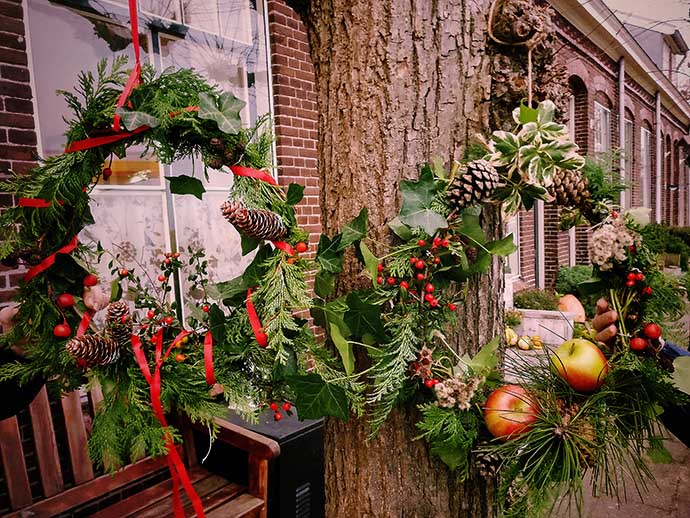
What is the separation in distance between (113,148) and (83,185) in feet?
0.40

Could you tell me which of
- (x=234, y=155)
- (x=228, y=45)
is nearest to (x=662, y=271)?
(x=234, y=155)

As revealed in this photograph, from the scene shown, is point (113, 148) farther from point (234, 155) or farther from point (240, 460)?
point (240, 460)

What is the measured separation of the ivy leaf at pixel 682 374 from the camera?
1129mm

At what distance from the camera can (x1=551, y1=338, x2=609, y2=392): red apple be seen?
4.03ft

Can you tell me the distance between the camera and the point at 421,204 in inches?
48.1

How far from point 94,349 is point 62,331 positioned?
0.52 feet

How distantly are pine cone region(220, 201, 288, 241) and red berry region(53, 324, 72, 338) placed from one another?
0.53m

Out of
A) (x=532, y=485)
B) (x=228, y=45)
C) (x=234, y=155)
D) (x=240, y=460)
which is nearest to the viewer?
(x=532, y=485)

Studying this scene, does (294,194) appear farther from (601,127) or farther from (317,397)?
(601,127)

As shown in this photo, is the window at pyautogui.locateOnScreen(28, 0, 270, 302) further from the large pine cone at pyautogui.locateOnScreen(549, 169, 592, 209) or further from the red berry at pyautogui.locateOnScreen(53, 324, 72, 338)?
the large pine cone at pyautogui.locateOnScreen(549, 169, 592, 209)

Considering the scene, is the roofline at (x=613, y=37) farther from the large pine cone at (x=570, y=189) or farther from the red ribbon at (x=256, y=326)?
the red ribbon at (x=256, y=326)

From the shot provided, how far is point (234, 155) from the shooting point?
50.7 inches

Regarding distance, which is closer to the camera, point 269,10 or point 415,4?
point 415,4

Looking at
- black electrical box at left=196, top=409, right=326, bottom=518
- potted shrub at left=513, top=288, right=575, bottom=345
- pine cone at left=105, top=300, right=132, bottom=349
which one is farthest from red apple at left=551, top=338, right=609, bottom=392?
Result: potted shrub at left=513, top=288, right=575, bottom=345
